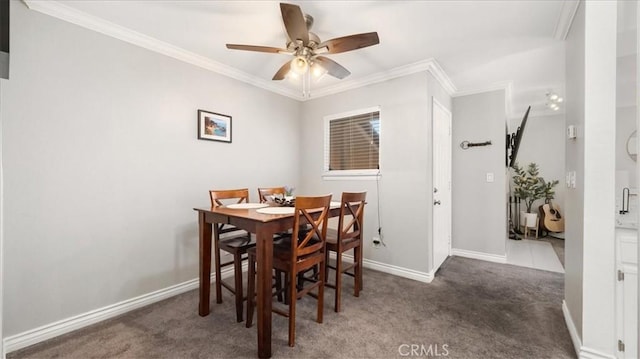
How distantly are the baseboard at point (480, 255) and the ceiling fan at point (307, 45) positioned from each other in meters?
3.14

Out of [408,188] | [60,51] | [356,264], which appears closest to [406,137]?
[408,188]

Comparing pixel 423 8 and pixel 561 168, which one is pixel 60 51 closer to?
pixel 423 8

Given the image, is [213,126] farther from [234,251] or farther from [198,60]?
[234,251]

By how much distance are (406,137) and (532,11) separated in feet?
4.78

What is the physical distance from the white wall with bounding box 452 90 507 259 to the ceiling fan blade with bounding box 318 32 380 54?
8.39 ft

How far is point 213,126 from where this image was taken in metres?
2.86

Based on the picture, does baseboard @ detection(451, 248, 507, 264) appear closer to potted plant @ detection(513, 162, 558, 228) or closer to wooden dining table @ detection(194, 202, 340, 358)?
potted plant @ detection(513, 162, 558, 228)

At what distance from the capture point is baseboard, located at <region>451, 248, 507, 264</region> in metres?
3.47

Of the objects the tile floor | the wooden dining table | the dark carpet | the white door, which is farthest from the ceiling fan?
the tile floor

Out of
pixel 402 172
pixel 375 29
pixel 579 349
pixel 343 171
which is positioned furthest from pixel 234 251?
pixel 579 349

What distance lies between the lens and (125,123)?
7.30 ft

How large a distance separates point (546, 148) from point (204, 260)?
655 cm

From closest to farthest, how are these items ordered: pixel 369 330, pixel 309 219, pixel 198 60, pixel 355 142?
pixel 309 219 → pixel 369 330 → pixel 198 60 → pixel 355 142

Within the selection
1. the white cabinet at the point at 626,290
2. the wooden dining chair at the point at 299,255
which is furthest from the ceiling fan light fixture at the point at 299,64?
the white cabinet at the point at 626,290
